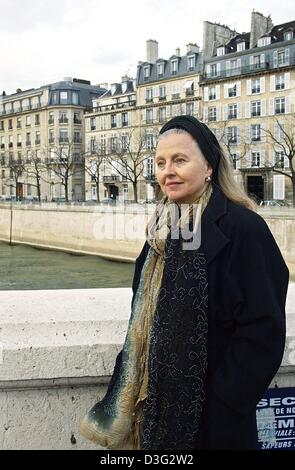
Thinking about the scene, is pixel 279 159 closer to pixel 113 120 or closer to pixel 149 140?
pixel 149 140

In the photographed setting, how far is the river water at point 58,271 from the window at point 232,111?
15.7m

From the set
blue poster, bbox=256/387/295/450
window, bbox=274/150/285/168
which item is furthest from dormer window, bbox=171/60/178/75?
blue poster, bbox=256/387/295/450

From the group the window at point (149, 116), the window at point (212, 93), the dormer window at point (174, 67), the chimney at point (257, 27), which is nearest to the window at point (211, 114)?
the window at point (212, 93)

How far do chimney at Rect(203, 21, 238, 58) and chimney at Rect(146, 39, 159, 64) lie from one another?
5.74m

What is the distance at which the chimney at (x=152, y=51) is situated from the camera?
4499cm

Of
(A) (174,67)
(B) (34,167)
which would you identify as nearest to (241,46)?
(A) (174,67)

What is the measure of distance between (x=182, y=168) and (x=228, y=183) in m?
0.13

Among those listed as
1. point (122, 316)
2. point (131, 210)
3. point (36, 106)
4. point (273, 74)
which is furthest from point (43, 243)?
point (122, 316)

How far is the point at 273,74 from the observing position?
116 feet

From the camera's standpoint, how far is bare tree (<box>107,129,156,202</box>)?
41.4 m

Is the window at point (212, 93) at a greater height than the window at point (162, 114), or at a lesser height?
greater

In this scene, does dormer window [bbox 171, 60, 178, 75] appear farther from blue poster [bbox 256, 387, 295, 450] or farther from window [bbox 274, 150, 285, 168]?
blue poster [bbox 256, 387, 295, 450]

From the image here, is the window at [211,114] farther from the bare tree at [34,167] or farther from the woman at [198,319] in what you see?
the woman at [198,319]

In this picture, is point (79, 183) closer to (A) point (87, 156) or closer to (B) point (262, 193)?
(A) point (87, 156)
